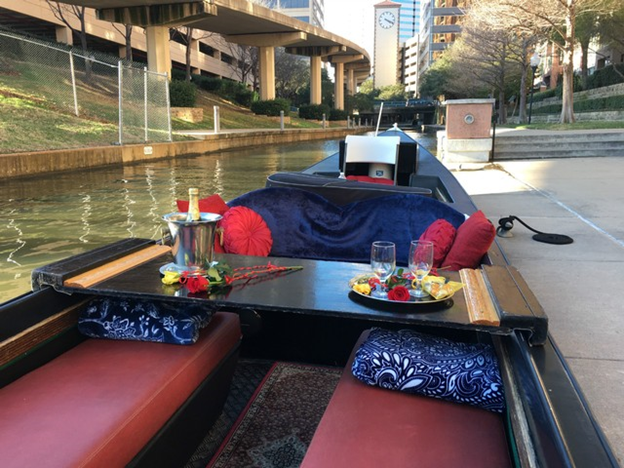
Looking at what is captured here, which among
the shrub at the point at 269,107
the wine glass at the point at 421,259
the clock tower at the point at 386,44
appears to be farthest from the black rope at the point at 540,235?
the clock tower at the point at 386,44

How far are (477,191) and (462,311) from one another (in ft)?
24.0

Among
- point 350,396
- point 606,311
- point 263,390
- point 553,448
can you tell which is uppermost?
point 553,448

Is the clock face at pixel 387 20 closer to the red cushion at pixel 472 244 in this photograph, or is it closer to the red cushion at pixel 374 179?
the red cushion at pixel 374 179

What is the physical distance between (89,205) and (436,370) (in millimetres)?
7447

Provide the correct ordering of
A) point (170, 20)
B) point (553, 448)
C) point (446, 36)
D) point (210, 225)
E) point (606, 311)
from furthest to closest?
point (446, 36) → point (170, 20) → point (606, 311) → point (210, 225) → point (553, 448)

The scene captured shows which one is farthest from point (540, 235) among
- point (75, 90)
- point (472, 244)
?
point (75, 90)

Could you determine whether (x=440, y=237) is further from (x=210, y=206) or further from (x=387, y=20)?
(x=387, y=20)

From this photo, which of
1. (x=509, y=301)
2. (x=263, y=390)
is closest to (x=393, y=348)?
(x=509, y=301)

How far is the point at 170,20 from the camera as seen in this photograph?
22062 mm

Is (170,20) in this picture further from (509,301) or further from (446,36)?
(446,36)

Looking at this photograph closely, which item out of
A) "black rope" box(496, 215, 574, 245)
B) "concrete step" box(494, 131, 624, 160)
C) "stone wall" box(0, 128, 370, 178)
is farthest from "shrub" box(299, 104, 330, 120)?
"black rope" box(496, 215, 574, 245)

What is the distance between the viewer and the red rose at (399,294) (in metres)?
1.92

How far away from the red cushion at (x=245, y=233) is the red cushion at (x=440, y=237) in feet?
3.44

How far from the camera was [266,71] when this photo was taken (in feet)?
113
